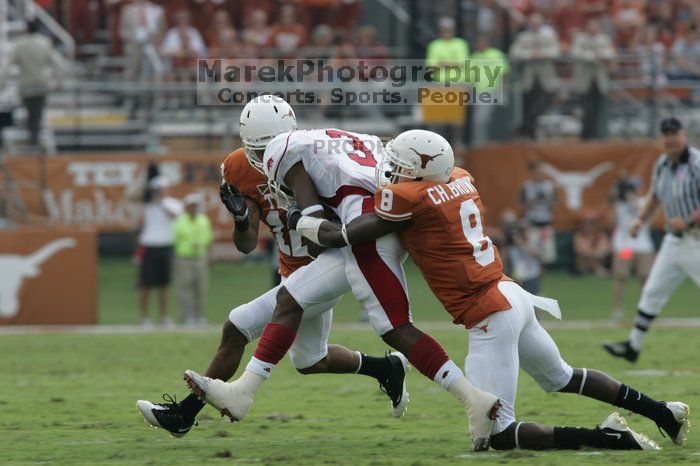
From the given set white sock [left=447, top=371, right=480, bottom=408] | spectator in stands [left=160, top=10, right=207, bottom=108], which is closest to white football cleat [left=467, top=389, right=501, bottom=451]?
white sock [left=447, top=371, right=480, bottom=408]

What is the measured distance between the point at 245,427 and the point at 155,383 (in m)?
2.35

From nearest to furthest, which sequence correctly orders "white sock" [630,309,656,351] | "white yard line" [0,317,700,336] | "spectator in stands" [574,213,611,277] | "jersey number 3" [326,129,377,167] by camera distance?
"jersey number 3" [326,129,377,167], "white sock" [630,309,656,351], "white yard line" [0,317,700,336], "spectator in stands" [574,213,611,277]

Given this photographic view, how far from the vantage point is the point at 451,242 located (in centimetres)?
590

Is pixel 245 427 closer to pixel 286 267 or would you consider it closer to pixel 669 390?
pixel 286 267

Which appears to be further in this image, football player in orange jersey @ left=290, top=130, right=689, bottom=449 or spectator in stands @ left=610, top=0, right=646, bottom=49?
spectator in stands @ left=610, top=0, right=646, bottom=49

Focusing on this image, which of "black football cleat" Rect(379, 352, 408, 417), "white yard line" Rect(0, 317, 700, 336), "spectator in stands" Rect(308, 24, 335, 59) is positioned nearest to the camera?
"black football cleat" Rect(379, 352, 408, 417)

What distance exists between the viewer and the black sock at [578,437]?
5910mm

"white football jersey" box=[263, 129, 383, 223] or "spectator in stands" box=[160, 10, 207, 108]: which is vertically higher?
"white football jersey" box=[263, 129, 383, 223]

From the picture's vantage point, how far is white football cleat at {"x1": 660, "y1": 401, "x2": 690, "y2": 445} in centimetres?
604

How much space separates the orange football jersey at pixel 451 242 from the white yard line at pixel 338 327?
727cm

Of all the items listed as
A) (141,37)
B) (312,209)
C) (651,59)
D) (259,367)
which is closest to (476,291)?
(312,209)

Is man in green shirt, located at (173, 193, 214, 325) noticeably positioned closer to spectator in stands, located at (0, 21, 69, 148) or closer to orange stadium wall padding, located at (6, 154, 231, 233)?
orange stadium wall padding, located at (6, 154, 231, 233)

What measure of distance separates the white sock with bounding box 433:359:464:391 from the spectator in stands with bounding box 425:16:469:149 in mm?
11938

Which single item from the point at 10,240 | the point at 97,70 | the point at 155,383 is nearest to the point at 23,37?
the point at 97,70
